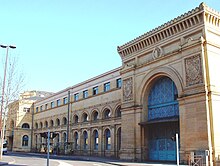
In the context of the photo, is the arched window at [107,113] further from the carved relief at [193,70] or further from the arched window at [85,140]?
the carved relief at [193,70]

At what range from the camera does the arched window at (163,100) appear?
26.3 meters

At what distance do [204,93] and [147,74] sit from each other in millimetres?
7514

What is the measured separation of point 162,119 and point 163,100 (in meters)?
2.02

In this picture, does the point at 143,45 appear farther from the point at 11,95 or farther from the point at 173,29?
the point at 11,95

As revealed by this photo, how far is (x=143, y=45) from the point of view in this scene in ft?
96.8

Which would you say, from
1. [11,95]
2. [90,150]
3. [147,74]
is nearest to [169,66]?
[147,74]

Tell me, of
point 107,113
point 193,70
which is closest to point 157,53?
point 193,70

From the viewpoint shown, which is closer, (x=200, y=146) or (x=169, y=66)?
(x=200, y=146)

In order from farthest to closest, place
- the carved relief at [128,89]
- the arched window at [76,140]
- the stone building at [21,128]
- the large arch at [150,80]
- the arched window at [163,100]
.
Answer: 1. the stone building at [21,128]
2. the arched window at [76,140]
3. the carved relief at [128,89]
4. the arched window at [163,100]
5. the large arch at [150,80]

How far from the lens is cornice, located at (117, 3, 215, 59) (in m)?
23.6

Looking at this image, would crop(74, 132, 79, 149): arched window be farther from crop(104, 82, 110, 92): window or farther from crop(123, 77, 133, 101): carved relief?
crop(123, 77, 133, 101): carved relief

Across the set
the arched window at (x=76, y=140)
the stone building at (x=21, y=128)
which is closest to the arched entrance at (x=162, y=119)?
the arched window at (x=76, y=140)

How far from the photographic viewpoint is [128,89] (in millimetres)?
31062

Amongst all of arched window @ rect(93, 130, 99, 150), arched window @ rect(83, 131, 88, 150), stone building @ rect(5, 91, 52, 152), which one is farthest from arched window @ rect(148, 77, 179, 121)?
stone building @ rect(5, 91, 52, 152)
